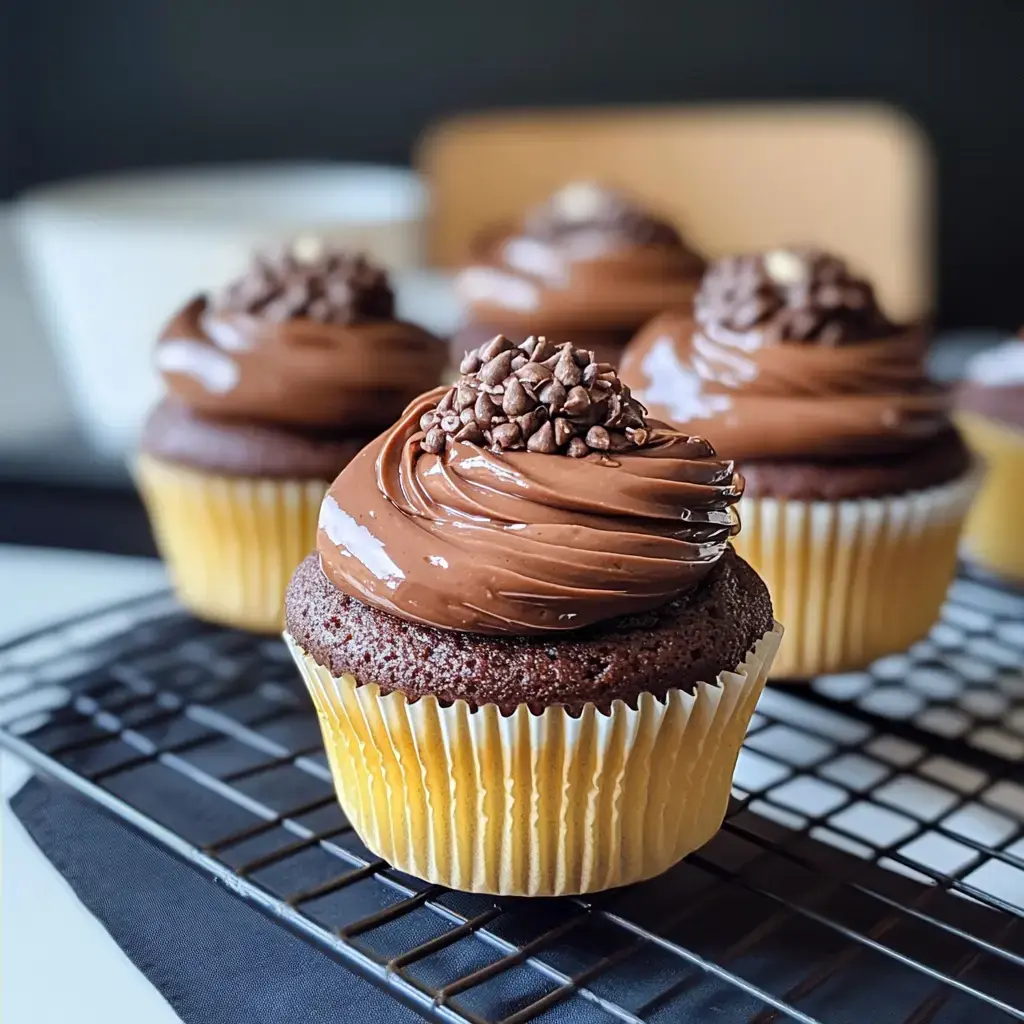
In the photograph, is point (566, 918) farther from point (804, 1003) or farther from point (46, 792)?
point (46, 792)

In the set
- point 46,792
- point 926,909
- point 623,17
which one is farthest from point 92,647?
point 623,17

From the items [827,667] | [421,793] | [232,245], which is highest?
[232,245]

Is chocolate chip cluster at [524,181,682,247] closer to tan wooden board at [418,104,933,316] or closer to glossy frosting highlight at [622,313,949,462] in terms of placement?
glossy frosting highlight at [622,313,949,462]

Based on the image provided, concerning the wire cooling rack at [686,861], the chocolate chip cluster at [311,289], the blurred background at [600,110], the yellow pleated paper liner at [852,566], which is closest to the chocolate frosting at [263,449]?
the chocolate chip cluster at [311,289]

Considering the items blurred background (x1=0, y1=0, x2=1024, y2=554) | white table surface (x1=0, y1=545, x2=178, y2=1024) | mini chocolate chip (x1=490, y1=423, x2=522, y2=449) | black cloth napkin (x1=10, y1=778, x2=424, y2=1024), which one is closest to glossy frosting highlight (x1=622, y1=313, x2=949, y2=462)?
mini chocolate chip (x1=490, y1=423, x2=522, y2=449)

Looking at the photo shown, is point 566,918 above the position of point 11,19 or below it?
below

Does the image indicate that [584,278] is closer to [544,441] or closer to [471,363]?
[471,363]
